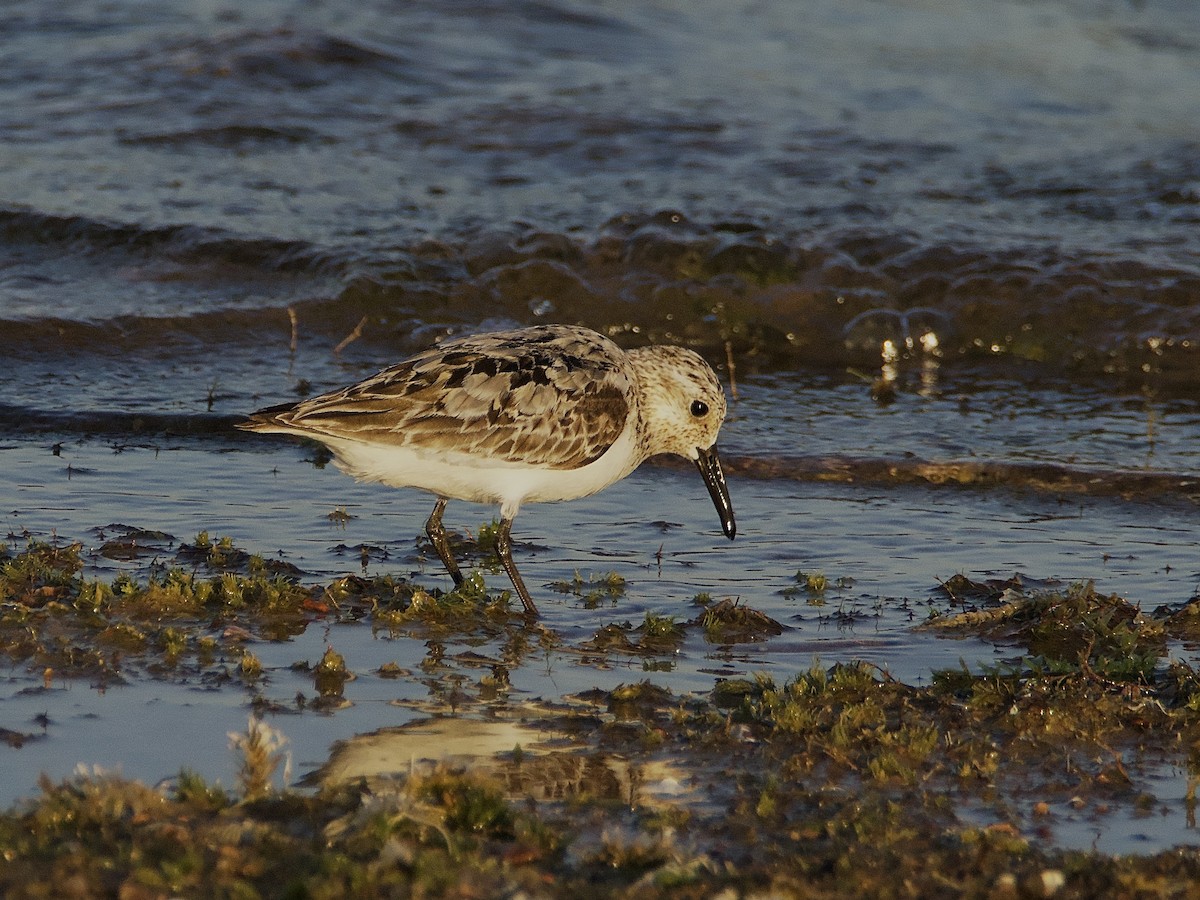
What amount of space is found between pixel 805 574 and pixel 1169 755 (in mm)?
2317

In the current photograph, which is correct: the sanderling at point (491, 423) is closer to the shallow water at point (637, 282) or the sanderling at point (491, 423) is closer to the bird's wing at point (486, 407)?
the bird's wing at point (486, 407)

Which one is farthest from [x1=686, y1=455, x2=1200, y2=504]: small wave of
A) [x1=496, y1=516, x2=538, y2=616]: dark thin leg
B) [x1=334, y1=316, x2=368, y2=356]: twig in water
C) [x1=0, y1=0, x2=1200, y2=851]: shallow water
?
[x1=334, y1=316, x2=368, y2=356]: twig in water

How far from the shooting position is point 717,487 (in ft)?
25.6

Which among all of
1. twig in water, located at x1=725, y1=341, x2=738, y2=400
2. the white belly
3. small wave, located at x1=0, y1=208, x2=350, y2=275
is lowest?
twig in water, located at x1=725, y1=341, x2=738, y2=400

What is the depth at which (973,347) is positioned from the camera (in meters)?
12.2

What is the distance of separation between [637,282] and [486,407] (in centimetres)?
605

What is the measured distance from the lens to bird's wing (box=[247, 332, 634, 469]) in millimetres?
6738

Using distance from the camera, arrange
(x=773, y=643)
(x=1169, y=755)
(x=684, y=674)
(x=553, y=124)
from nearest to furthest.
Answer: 1. (x=1169, y=755)
2. (x=684, y=674)
3. (x=773, y=643)
4. (x=553, y=124)

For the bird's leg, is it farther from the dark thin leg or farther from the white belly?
the dark thin leg

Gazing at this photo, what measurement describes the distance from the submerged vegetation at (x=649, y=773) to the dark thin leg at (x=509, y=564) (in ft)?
0.31

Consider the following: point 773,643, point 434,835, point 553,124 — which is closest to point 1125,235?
point 553,124

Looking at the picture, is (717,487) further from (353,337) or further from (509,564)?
(353,337)

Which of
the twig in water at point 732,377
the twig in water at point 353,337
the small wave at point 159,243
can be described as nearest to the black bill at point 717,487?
the twig in water at point 732,377

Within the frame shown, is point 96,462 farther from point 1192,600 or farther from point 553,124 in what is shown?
point 553,124
